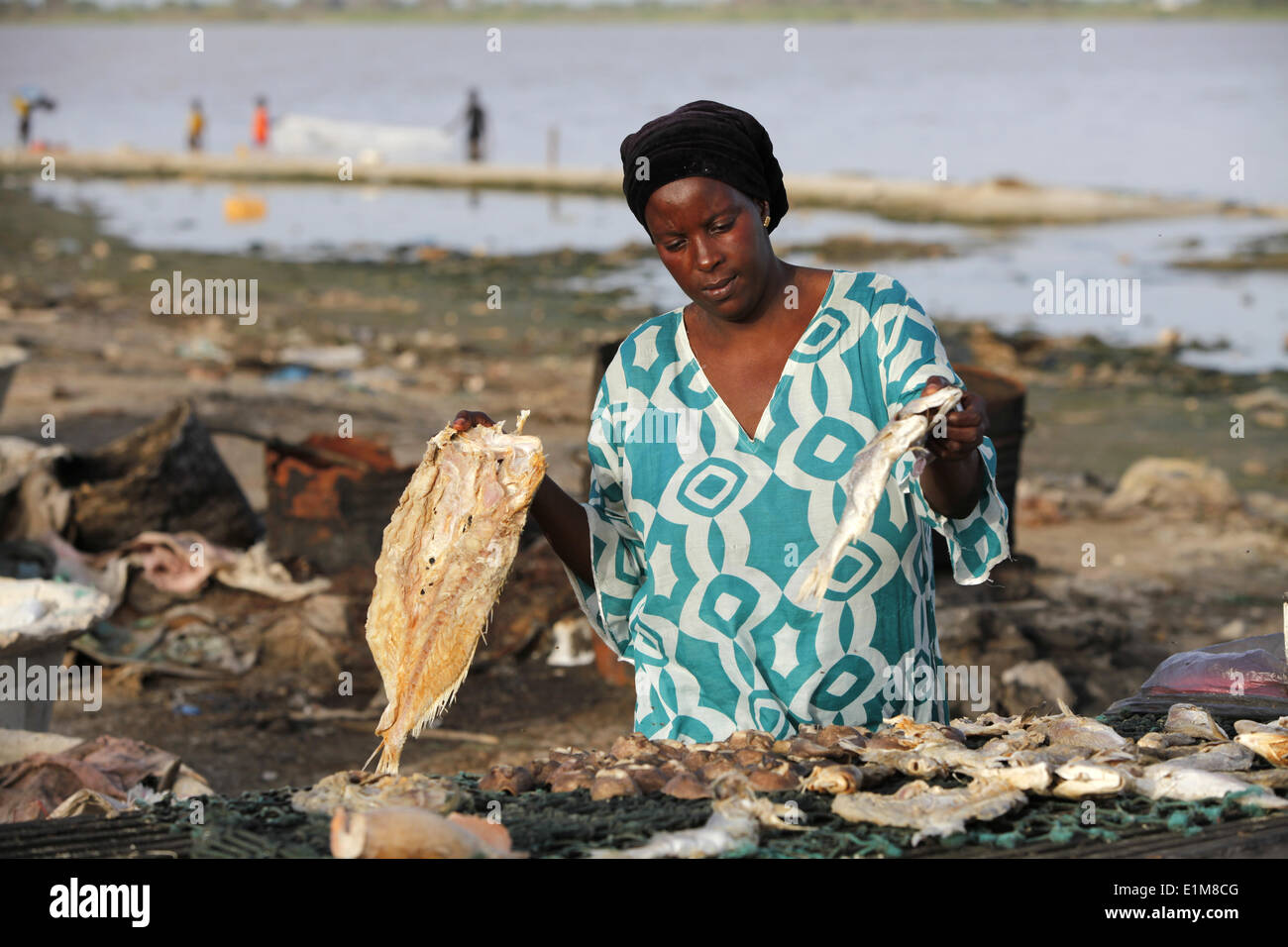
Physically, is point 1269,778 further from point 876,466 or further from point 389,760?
point 389,760

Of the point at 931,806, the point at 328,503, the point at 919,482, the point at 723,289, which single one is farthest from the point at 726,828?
the point at 328,503

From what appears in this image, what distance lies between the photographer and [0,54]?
282ft

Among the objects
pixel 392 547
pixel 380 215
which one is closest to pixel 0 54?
pixel 380 215

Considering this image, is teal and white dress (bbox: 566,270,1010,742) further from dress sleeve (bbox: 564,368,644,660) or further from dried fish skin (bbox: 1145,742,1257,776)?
dried fish skin (bbox: 1145,742,1257,776)

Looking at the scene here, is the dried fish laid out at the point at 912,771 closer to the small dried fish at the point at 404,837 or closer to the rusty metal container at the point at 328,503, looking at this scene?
the small dried fish at the point at 404,837

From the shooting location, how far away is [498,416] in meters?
11.0

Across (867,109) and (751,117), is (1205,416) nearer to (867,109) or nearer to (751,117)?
(751,117)

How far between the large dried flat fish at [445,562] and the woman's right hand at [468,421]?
0.01 metres

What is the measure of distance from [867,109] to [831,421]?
154 ft

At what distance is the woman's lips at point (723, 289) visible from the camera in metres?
2.63

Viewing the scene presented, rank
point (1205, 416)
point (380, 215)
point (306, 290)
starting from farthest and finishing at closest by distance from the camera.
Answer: point (380, 215), point (306, 290), point (1205, 416)

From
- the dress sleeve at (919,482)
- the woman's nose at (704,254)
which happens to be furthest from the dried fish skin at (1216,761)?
the woman's nose at (704,254)

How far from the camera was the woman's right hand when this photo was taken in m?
2.61

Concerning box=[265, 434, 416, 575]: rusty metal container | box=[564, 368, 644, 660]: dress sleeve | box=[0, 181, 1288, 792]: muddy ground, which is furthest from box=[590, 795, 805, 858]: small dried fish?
box=[265, 434, 416, 575]: rusty metal container
